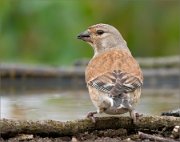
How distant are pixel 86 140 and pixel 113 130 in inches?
10.0

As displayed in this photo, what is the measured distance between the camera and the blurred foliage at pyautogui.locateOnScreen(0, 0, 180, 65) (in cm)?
1325

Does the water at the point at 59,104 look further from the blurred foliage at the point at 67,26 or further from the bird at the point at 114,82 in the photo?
the blurred foliage at the point at 67,26

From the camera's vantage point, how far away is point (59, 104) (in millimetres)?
8828

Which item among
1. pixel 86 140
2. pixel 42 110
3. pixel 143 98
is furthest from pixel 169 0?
pixel 86 140

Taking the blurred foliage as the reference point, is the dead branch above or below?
below

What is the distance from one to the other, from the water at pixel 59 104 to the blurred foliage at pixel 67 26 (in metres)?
2.59

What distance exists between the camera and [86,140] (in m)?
5.89

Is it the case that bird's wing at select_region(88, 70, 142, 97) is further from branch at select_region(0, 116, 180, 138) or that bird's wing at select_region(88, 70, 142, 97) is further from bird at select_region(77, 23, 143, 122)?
branch at select_region(0, 116, 180, 138)

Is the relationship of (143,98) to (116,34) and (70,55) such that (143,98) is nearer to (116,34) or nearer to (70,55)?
(116,34)

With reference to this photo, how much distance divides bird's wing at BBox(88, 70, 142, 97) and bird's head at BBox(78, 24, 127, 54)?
1.07m

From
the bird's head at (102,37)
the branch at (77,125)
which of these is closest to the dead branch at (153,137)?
the branch at (77,125)

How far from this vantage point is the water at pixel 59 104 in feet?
25.1

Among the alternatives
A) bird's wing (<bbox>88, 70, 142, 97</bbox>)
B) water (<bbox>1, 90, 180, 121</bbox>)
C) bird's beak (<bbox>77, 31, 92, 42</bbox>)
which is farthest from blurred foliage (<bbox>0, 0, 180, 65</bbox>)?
bird's wing (<bbox>88, 70, 142, 97</bbox>)

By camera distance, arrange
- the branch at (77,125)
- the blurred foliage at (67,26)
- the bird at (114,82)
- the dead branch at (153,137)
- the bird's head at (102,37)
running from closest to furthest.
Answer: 1. the dead branch at (153,137)
2. the branch at (77,125)
3. the bird at (114,82)
4. the bird's head at (102,37)
5. the blurred foliage at (67,26)
